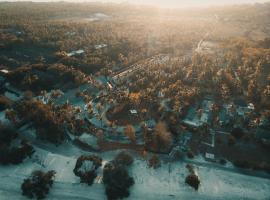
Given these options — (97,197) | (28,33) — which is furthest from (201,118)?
(28,33)

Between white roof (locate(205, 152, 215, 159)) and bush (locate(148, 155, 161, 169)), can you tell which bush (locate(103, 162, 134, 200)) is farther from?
white roof (locate(205, 152, 215, 159))

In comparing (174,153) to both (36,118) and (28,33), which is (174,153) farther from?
(28,33)

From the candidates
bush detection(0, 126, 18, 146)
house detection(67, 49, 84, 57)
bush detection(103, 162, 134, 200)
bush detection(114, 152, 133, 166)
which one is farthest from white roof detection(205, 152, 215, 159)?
house detection(67, 49, 84, 57)

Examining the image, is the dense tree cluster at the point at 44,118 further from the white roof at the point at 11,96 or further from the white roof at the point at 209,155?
the white roof at the point at 209,155

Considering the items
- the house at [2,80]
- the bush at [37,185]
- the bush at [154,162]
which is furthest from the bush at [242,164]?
the house at [2,80]

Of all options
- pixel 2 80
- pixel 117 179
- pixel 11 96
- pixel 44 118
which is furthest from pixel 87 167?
pixel 2 80
